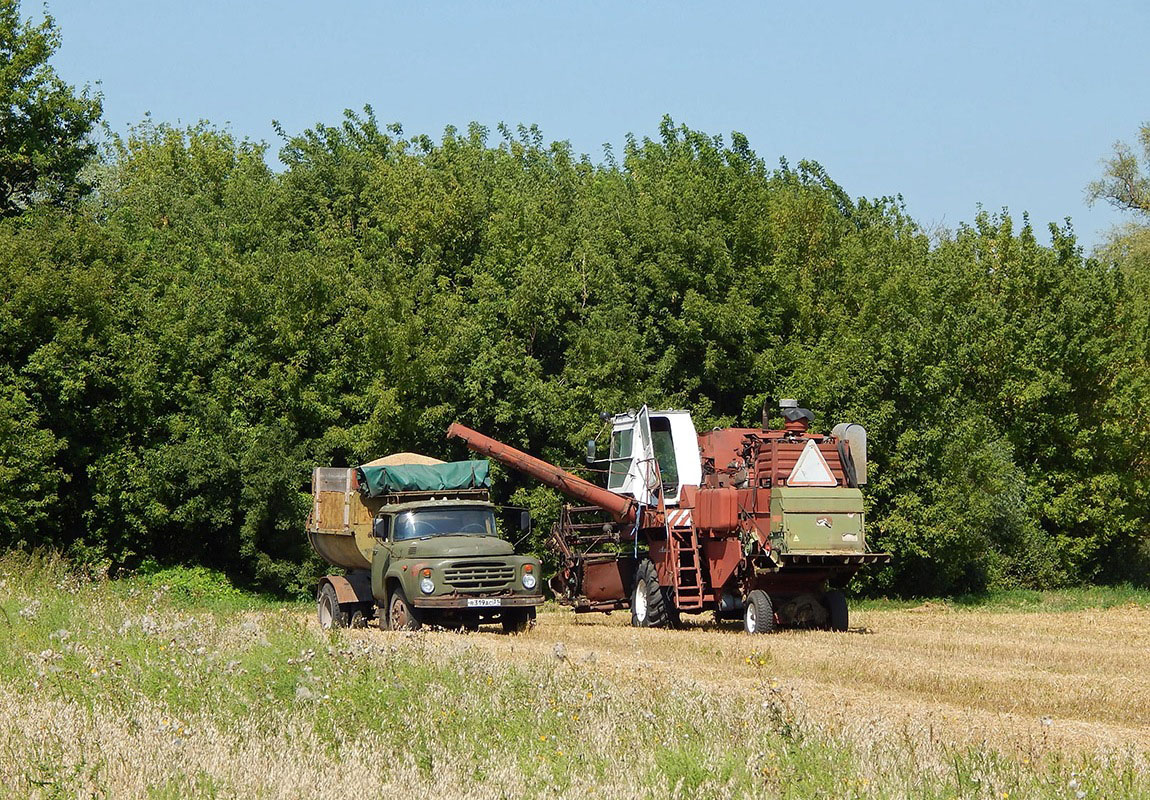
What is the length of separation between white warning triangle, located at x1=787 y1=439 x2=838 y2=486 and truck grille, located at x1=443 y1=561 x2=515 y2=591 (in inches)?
185

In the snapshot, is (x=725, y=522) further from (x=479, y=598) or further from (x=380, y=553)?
(x=380, y=553)

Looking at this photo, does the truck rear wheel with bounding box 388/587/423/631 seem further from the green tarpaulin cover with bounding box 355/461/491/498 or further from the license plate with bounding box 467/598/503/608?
the green tarpaulin cover with bounding box 355/461/491/498

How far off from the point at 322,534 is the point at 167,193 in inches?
1297

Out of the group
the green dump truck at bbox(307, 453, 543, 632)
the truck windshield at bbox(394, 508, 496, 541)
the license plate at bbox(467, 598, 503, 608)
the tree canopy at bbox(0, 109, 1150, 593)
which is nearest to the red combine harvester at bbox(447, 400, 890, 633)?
the green dump truck at bbox(307, 453, 543, 632)

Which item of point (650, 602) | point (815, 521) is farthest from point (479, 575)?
point (815, 521)

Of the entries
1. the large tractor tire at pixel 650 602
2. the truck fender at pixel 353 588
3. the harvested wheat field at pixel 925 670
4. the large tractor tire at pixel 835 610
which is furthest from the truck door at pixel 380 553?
the large tractor tire at pixel 835 610

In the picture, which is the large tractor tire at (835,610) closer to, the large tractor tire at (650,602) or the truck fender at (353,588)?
the large tractor tire at (650,602)

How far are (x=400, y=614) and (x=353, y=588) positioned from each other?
8.09ft

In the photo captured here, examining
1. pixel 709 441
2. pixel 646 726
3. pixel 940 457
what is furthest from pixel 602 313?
pixel 646 726

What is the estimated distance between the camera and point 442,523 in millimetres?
22234

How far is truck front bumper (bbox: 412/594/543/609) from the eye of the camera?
2083cm

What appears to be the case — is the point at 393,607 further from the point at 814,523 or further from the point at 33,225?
the point at 33,225

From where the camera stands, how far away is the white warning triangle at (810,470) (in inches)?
866

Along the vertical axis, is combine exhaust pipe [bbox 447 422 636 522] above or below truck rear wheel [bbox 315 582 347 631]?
above
